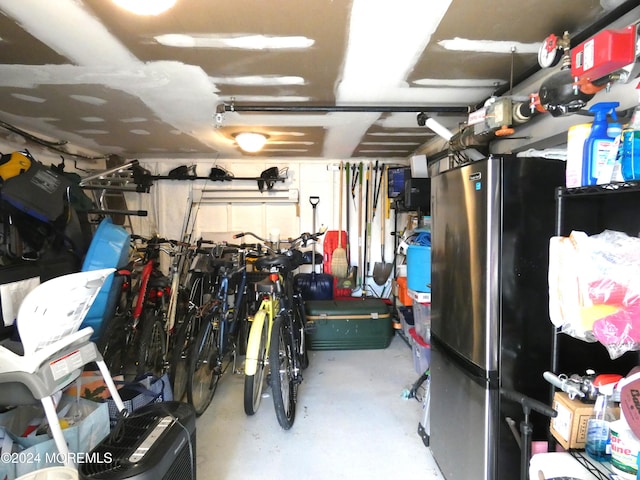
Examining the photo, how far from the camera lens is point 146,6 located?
1.23 meters

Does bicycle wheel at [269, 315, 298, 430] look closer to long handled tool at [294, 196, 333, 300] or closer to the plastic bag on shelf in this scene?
the plastic bag on shelf

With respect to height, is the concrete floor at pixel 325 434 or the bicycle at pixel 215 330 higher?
the bicycle at pixel 215 330

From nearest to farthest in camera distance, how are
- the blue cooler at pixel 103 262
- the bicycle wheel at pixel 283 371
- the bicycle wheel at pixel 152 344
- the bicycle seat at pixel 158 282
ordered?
the bicycle wheel at pixel 283 371, the blue cooler at pixel 103 262, the bicycle wheel at pixel 152 344, the bicycle seat at pixel 158 282

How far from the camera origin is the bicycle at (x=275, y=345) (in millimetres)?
2084

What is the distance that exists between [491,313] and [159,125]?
2863 millimetres

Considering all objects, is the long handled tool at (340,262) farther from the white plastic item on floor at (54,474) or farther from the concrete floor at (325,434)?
the white plastic item on floor at (54,474)

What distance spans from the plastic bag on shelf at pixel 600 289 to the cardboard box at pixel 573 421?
0.21m

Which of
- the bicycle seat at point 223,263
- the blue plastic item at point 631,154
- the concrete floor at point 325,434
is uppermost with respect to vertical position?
the blue plastic item at point 631,154

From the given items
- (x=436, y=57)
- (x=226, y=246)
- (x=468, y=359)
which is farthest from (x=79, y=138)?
(x=468, y=359)

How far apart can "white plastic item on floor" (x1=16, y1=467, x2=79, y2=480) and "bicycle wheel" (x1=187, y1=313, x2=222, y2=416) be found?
3.41 ft

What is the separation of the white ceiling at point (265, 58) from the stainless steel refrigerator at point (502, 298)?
59 cm

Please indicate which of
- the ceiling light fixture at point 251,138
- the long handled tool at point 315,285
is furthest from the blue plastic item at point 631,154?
the long handled tool at point 315,285

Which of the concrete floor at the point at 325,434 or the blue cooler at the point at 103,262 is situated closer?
the concrete floor at the point at 325,434

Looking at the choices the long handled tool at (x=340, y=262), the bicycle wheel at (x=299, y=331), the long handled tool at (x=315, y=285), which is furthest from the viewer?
the long handled tool at (x=340, y=262)
